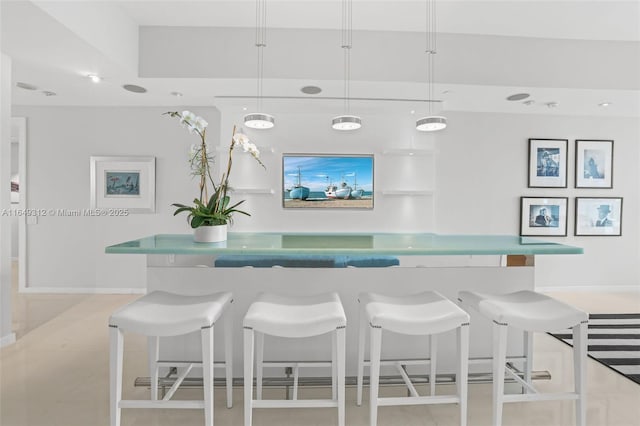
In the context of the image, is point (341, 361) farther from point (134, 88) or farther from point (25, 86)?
point (25, 86)

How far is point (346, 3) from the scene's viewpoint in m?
3.02

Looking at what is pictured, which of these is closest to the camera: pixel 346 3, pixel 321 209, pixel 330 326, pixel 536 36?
pixel 330 326

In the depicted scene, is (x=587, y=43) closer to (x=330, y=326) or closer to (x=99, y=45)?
(x=330, y=326)

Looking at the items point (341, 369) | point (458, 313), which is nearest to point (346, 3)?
point (458, 313)

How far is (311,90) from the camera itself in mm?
3775

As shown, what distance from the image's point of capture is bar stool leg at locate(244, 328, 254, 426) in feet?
5.28

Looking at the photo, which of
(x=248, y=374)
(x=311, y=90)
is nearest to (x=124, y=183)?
(x=311, y=90)

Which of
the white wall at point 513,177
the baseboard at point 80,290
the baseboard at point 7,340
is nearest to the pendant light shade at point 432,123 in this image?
Result: the white wall at point 513,177

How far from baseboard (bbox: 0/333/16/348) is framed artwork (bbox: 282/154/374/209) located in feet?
9.55

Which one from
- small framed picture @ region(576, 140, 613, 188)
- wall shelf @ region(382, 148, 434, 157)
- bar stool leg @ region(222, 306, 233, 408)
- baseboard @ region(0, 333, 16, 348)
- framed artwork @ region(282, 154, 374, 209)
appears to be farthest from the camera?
small framed picture @ region(576, 140, 613, 188)

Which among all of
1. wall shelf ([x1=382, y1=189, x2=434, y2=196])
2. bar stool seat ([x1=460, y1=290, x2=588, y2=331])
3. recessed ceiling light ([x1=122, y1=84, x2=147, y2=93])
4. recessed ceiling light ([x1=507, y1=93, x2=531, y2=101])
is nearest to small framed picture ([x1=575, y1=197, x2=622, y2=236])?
recessed ceiling light ([x1=507, y1=93, x2=531, y2=101])

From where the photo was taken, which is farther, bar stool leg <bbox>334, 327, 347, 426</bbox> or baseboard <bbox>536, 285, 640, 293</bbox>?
baseboard <bbox>536, 285, 640, 293</bbox>

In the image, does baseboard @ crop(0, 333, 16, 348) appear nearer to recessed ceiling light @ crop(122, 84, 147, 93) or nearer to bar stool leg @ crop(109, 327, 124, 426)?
bar stool leg @ crop(109, 327, 124, 426)

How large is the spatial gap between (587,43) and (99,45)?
4.60 metres
